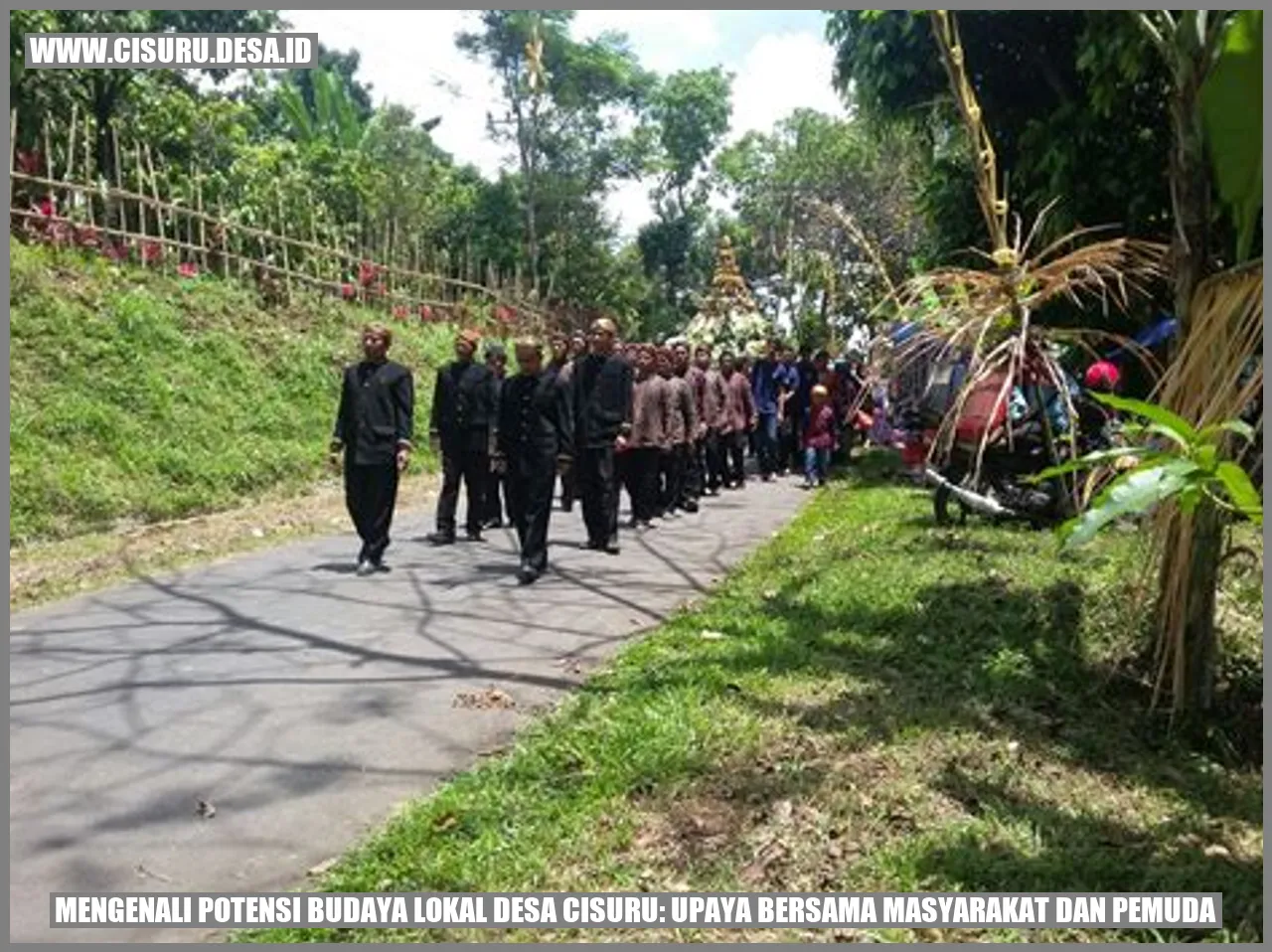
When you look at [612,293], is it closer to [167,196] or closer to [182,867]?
[167,196]

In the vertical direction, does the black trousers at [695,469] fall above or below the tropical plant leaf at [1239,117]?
below

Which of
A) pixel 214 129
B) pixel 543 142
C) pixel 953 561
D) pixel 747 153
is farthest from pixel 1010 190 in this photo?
pixel 747 153

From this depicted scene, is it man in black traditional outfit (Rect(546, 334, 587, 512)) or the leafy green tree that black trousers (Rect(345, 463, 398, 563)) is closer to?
man in black traditional outfit (Rect(546, 334, 587, 512))

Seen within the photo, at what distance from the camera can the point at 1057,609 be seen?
5.68m

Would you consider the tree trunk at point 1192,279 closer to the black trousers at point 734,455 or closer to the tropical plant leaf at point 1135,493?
the tropical plant leaf at point 1135,493

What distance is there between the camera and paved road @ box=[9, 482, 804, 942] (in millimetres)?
3484

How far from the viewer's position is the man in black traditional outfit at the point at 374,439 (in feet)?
26.4

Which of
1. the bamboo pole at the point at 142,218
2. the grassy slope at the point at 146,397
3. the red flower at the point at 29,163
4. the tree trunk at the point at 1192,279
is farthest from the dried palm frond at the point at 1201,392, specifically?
the bamboo pole at the point at 142,218

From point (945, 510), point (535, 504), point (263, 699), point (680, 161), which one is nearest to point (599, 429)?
point (535, 504)

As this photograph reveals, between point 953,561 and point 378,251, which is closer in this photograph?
point 953,561

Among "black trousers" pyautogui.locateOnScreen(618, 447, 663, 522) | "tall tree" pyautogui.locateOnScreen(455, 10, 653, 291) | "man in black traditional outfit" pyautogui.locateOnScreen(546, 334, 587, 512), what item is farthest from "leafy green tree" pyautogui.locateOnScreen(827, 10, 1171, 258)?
"tall tree" pyautogui.locateOnScreen(455, 10, 653, 291)

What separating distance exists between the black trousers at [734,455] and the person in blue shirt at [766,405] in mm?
934
